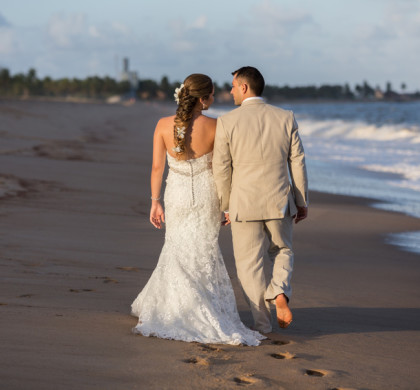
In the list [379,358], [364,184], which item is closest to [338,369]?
[379,358]

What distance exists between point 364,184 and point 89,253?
31.6ft

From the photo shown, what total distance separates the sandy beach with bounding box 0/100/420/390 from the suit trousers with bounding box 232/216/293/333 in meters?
0.25

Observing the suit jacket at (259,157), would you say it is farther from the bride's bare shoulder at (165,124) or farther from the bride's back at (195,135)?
the bride's bare shoulder at (165,124)

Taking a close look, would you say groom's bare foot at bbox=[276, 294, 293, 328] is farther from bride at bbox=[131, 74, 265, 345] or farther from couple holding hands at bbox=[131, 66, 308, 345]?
bride at bbox=[131, 74, 265, 345]

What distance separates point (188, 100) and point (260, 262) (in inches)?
45.3

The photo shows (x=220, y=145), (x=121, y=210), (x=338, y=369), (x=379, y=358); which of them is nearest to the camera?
(x=338, y=369)

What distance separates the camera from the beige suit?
448 cm

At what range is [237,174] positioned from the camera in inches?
179

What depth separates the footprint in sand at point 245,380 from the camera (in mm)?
3546

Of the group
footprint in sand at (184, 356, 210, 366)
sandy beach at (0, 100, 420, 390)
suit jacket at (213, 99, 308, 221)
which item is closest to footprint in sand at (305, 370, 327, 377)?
sandy beach at (0, 100, 420, 390)

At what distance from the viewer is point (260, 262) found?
4.62 metres

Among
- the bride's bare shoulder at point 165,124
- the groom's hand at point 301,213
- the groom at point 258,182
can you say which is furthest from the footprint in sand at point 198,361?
the bride's bare shoulder at point 165,124

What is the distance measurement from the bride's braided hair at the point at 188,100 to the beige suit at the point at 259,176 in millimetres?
208

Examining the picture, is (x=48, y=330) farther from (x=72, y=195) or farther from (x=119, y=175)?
(x=119, y=175)
